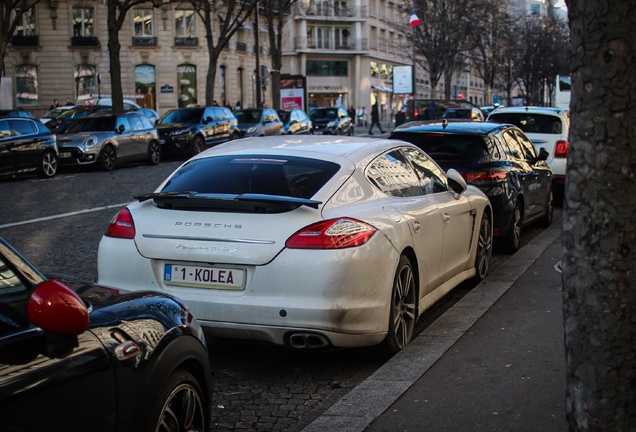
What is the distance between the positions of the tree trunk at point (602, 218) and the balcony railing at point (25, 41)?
186ft

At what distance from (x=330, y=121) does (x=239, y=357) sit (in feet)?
124

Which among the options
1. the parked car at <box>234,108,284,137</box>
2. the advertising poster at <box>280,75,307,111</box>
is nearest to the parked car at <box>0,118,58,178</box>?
the parked car at <box>234,108,284,137</box>

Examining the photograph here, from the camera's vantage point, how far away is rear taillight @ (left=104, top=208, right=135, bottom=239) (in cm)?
551

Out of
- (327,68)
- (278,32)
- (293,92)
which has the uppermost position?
(278,32)

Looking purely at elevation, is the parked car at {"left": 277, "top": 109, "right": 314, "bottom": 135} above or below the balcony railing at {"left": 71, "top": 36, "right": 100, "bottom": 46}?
below

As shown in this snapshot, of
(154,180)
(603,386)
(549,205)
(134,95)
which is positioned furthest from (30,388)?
(134,95)

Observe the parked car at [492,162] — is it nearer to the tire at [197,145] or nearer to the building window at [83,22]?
the tire at [197,145]

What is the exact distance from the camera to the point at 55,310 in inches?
96.3

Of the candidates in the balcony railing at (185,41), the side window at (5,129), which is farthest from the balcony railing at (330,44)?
the side window at (5,129)

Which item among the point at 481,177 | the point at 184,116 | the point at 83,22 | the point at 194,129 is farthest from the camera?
the point at 83,22

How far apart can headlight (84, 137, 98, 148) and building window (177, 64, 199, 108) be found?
38.0m

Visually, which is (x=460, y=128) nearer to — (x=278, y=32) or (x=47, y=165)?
(x=47, y=165)

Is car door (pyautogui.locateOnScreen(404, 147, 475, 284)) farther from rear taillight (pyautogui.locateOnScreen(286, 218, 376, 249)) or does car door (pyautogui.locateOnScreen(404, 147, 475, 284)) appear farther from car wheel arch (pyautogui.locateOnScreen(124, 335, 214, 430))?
car wheel arch (pyautogui.locateOnScreen(124, 335, 214, 430))

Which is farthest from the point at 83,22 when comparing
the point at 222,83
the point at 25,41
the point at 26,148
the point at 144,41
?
the point at 26,148
